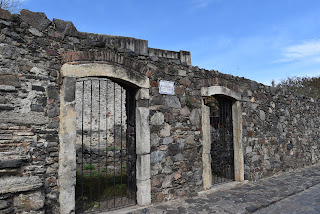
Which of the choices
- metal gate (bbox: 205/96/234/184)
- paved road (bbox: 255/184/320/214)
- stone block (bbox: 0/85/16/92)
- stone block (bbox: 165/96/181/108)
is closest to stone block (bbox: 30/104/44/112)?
stone block (bbox: 0/85/16/92)

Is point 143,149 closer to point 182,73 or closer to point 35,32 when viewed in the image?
point 182,73

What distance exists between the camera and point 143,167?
12.8 feet

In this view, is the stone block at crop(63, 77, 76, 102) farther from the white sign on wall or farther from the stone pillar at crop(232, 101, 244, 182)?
the stone pillar at crop(232, 101, 244, 182)

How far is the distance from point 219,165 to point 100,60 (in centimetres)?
436

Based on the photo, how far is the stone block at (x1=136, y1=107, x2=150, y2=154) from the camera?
12.9ft

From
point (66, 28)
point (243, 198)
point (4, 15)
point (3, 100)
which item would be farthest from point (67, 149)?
point (243, 198)

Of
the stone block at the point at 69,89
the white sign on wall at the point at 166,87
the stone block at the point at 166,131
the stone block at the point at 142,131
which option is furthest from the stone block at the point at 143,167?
the stone block at the point at 69,89

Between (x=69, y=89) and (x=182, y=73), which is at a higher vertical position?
(x=182, y=73)

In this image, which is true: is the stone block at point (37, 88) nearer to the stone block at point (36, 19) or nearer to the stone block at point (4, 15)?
the stone block at point (36, 19)

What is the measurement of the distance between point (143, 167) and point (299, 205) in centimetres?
286

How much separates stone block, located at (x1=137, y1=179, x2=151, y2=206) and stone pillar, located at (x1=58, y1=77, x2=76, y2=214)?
3.69 feet

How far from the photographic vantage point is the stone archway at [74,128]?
313cm

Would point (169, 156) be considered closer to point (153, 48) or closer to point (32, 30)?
point (153, 48)

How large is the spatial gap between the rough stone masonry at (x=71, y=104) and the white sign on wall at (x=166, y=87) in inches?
3.4
